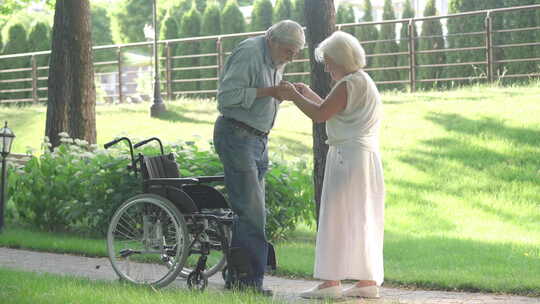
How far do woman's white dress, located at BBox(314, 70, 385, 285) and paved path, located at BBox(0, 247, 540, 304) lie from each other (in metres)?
0.25

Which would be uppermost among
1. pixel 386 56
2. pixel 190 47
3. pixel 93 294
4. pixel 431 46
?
pixel 190 47

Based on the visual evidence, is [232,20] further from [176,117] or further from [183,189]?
[183,189]

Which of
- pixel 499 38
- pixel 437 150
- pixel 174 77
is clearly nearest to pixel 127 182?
pixel 437 150

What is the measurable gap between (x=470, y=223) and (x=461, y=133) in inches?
123

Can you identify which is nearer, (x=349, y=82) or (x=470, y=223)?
(x=349, y=82)

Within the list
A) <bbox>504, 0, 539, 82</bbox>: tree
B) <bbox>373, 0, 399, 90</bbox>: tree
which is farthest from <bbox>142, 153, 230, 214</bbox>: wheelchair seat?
<bbox>373, 0, 399, 90</bbox>: tree

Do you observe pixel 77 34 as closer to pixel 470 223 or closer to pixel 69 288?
pixel 470 223

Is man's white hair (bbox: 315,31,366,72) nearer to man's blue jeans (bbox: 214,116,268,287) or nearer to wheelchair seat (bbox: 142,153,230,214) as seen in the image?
man's blue jeans (bbox: 214,116,268,287)

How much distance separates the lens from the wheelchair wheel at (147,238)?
6445 mm

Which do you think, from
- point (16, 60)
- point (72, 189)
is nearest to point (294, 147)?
point (72, 189)

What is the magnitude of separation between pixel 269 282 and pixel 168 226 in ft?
3.43

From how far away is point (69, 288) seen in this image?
6.45 m

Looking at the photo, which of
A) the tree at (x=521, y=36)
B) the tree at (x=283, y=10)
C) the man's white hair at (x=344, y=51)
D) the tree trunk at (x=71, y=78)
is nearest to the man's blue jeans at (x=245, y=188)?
the man's white hair at (x=344, y=51)

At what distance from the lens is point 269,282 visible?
7.48m
